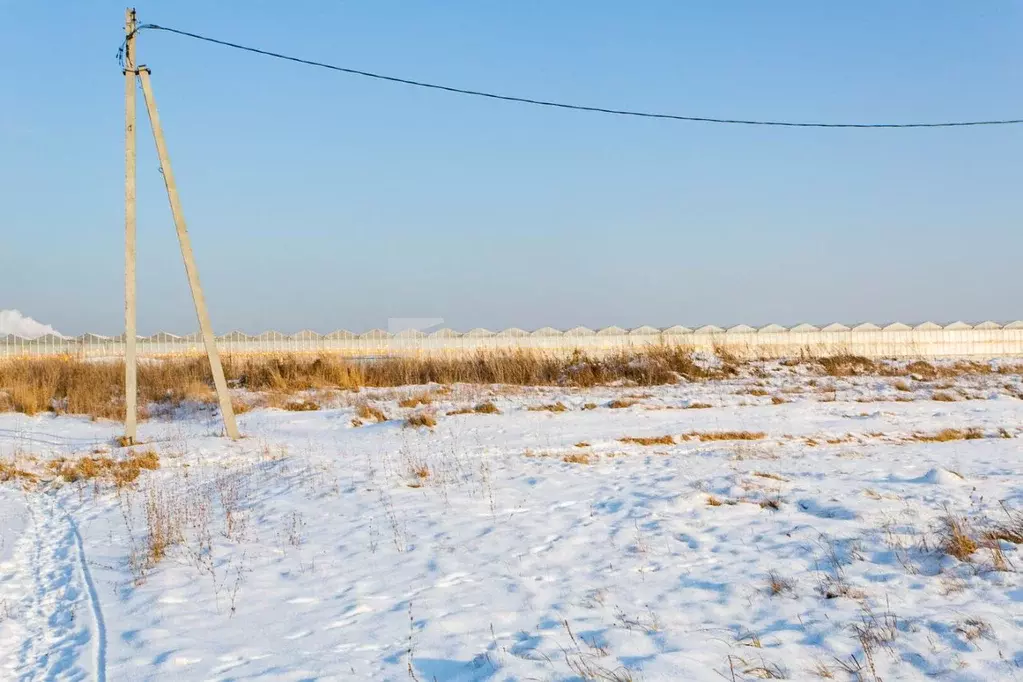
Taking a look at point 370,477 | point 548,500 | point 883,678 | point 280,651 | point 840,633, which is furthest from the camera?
point 370,477

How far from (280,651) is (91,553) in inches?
133

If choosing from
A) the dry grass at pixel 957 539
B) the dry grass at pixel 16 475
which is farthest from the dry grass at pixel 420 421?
the dry grass at pixel 957 539

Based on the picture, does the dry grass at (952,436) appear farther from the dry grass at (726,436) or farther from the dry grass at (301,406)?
the dry grass at (301,406)

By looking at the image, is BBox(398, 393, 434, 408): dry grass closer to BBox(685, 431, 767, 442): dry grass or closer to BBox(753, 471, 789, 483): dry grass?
BBox(685, 431, 767, 442): dry grass

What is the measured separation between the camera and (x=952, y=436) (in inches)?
477

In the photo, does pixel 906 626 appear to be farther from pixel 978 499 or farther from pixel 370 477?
pixel 370 477

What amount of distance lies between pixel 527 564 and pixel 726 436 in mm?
7279

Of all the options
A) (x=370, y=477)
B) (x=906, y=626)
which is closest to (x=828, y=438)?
(x=370, y=477)

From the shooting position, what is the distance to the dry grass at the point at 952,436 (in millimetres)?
11896

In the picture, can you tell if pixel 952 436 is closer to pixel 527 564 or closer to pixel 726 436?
pixel 726 436

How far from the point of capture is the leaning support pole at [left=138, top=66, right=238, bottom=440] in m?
12.6

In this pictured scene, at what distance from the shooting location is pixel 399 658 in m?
4.59

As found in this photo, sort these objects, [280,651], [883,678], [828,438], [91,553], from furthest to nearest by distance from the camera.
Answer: [828,438] → [91,553] → [280,651] → [883,678]

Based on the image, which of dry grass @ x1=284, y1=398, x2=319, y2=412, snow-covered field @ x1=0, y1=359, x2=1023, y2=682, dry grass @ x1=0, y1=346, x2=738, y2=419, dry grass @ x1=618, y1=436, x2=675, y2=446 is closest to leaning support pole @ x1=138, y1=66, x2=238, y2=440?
snow-covered field @ x1=0, y1=359, x2=1023, y2=682
